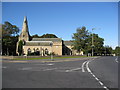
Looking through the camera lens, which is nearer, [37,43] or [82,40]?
[82,40]

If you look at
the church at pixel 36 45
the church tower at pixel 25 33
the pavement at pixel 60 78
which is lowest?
the pavement at pixel 60 78

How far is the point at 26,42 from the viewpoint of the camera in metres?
104

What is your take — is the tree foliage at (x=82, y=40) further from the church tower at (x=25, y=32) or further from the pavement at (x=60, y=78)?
the pavement at (x=60, y=78)

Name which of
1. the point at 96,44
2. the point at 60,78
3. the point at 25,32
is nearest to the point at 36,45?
the point at 25,32

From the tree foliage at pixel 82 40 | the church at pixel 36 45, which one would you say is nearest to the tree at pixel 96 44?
the tree foliage at pixel 82 40

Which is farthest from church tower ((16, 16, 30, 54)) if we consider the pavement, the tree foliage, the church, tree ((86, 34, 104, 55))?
the pavement

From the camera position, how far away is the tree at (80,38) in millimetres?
86812

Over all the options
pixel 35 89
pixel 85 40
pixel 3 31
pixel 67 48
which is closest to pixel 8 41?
pixel 3 31

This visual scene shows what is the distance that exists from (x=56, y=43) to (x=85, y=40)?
25.8m

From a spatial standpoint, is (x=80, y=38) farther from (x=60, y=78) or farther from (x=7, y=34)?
(x=60, y=78)

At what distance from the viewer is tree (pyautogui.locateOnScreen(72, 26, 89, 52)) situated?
86812 mm

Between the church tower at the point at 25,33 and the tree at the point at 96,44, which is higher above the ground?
the church tower at the point at 25,33

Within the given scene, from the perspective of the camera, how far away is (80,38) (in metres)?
87.7

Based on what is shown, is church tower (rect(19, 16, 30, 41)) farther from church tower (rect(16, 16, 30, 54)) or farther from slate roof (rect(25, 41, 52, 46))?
slate roof (rect(25, 41, 52, 46))
